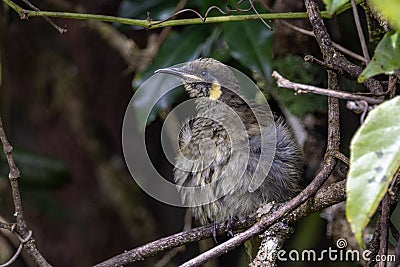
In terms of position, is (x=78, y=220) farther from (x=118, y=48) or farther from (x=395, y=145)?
(x=395, y=145)

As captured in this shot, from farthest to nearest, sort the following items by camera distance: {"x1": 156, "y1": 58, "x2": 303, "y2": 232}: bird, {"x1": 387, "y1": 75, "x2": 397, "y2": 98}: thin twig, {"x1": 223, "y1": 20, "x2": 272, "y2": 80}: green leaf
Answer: {"x1": 223, "y1": 20, "x2": 272, "y2": 80}: green leaf → {"x1": 156, "y1": 58, "x2": 303, "y2": 232}: bird → {"x1": 387, "y1": 75, "x2": 397, "y2": 98}: thin twig

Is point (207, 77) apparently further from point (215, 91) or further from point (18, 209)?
point (18, 209)

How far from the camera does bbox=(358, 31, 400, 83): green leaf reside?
1059mm

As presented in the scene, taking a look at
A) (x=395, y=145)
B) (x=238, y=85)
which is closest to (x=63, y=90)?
(x=238, y=85)

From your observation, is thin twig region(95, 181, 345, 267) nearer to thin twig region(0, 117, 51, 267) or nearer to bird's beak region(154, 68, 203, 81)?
thin twig region(0, 117, 51, 267)

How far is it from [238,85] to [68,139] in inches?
71.2

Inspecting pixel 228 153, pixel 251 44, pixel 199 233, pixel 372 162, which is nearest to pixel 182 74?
pixel 251 44

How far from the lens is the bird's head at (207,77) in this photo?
1972 mm

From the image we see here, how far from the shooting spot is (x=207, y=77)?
1.97 meters

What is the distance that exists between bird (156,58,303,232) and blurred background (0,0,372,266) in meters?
0.17

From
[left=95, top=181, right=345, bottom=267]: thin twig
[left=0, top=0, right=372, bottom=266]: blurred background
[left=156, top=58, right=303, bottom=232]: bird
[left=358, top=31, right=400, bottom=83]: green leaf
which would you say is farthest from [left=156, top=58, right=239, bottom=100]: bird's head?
[left=358, top=31, right=400, bottom=83]: green leaf

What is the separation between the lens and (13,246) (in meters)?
2.55

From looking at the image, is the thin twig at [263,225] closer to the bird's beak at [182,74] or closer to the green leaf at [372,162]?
the green leaf at [372,162]

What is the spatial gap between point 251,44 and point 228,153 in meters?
0.36
